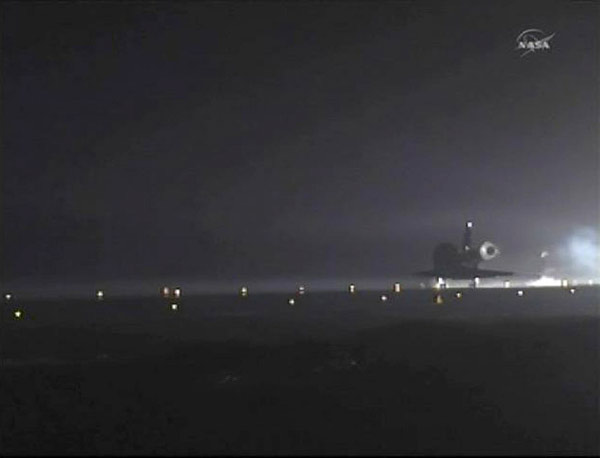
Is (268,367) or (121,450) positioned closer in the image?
(121,450)

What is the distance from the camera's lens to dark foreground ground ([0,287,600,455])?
74.8ft

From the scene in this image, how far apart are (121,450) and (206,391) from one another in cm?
984

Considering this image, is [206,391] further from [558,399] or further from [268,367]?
[558,399]

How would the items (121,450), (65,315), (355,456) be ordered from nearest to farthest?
(355,456) → (121,450) → (65,315)

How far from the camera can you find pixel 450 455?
67.6 ft

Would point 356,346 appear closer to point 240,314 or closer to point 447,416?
point 447,416

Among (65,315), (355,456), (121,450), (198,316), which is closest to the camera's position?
(355,456)

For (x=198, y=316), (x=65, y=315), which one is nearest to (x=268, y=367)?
(x=198, y=316)

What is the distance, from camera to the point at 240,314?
84875mm

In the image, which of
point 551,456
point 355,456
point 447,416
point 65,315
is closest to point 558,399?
point 447,416

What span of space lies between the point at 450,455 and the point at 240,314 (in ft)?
213

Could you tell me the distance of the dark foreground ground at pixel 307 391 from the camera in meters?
22.8

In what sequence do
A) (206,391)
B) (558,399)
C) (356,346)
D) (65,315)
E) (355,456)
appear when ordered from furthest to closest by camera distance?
1. (65,315)
2. (356,346)
3. (206,391)
4. (558,399)
5. (355,456)

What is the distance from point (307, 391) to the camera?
31672 millimetres
